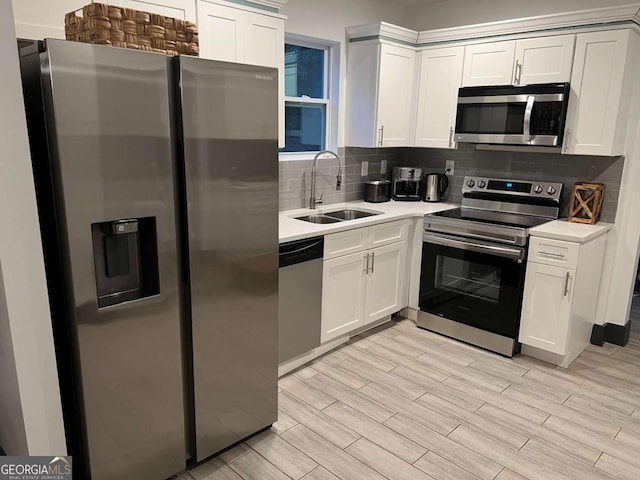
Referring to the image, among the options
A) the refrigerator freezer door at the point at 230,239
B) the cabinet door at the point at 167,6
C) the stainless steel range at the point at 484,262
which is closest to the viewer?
the refrigerator freezer door at the point at 230,239

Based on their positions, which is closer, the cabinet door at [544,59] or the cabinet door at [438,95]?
the cabinet door at [544,59]

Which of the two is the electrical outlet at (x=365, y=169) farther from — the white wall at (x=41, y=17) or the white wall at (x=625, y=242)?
the white wall at (x=41, y=17)

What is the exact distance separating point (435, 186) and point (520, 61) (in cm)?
123

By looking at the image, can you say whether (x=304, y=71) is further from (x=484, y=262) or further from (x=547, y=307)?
(x=547, y=307)

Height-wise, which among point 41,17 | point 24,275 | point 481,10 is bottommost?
point 24,275

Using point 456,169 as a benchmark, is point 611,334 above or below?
below

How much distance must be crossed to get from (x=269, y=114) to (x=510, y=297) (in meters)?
2.13

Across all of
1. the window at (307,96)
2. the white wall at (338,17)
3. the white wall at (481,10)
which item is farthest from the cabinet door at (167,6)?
the white wall at (481,10)

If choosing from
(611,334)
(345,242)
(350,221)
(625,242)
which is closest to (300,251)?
(345,242)

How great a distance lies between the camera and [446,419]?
8.55 ft

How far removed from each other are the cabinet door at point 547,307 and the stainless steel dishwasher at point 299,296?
4.65 ft

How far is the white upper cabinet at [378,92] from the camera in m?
3.72

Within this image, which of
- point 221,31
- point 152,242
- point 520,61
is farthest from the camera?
point 520,61

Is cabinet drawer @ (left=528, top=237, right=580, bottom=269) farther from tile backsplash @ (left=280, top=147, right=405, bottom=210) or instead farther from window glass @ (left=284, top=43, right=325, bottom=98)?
window glass @ (left=284, top=43, right=325, bottom=98)
